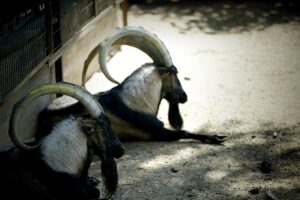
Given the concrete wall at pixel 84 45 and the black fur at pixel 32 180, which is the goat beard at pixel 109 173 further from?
the concrete wall at pixel 84 45

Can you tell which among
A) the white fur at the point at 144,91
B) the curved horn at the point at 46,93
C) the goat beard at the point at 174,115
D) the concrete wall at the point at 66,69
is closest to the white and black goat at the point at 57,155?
the curved horn at the point at 46,93

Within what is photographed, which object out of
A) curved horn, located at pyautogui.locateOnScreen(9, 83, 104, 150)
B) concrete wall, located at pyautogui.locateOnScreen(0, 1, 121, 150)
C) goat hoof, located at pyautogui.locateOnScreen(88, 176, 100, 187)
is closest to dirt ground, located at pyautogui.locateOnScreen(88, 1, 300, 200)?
goat hoof, located at pyautogui.locateOnScreen(88, 176, 100, 187)

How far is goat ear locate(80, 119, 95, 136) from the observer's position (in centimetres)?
474

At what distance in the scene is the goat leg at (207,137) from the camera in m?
6.22

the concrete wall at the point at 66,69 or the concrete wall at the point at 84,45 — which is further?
the concrete wall at the point at 84,45

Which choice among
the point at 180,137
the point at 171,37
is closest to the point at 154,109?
the point at 180,137

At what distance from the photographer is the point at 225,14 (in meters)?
11.2

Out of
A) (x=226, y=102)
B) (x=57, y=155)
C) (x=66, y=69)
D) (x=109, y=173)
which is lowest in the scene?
(x=226, y=102)

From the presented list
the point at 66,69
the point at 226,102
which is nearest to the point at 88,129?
the point at 66,69

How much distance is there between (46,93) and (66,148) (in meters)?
0.47

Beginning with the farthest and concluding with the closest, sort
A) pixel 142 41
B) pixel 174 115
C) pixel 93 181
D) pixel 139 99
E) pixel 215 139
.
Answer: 1. pixel 174 115
2. pixel 142 41
3. pixel 139 99
4. pixel 215 139
5. pixel 93 181

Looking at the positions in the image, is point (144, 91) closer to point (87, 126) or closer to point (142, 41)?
point (142, 41)

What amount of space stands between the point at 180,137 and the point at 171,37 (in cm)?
401

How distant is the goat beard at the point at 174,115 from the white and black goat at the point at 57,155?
1.97m
